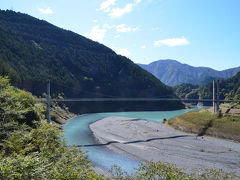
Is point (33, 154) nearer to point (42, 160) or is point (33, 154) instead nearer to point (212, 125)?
point (42, 160)

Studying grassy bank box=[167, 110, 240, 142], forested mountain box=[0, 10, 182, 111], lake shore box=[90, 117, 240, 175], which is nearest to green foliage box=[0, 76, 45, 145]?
lake shore box=[90, 117, 240, 175]

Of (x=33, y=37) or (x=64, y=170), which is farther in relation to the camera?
(x=33, y=37)

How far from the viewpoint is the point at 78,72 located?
119 m

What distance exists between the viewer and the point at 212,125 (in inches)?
1471

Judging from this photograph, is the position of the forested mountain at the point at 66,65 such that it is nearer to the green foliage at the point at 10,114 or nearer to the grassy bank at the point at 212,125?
the green foliage at the point at 10,114

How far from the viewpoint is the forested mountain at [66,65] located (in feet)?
283

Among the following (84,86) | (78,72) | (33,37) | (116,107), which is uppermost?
(33,37)

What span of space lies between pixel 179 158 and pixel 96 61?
120m

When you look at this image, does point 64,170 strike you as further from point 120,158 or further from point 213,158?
point 213,158

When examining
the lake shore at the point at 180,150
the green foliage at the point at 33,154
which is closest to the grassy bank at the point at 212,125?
the lake shore at the point at 180,150

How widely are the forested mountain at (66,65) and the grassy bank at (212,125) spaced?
6118 centimetres

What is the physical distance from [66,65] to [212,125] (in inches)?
4078

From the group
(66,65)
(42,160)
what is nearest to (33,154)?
(42,160)

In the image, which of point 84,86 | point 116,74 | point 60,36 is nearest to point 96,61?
point 116,74
